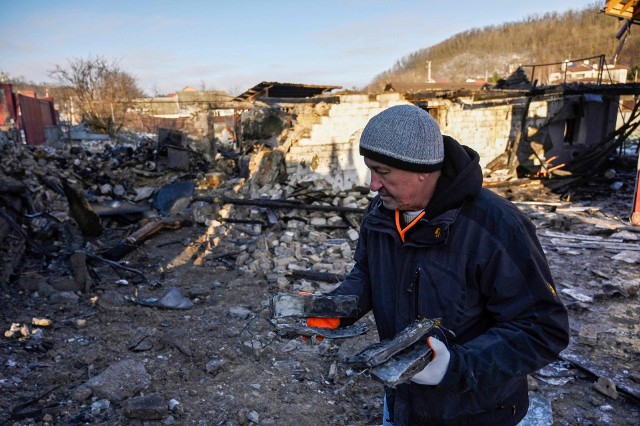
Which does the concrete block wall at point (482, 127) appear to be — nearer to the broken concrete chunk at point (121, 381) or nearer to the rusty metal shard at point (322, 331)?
the broken concrete chunk at point (121, 381)

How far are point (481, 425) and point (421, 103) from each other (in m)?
12.2

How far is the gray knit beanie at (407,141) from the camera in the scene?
1491 millimetres

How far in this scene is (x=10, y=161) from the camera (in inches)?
428

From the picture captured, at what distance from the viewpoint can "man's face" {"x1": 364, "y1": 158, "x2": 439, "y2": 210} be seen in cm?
155

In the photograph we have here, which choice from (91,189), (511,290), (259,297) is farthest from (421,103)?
(511,290)

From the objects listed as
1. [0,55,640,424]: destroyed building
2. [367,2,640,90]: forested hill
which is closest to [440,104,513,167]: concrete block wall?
[0,55,640,424]: destroyed building

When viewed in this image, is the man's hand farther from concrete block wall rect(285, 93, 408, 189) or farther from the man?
concrete block wall rect(285, 93, 408, 189)

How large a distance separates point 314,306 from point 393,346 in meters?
0.54

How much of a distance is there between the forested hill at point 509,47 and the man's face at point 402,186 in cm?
5231

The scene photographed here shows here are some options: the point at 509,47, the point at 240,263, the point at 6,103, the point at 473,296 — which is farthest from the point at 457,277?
the point at 509,47

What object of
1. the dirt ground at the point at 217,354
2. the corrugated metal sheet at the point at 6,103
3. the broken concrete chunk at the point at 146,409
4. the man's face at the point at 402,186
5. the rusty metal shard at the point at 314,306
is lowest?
the dirt ground at the point at 217,354

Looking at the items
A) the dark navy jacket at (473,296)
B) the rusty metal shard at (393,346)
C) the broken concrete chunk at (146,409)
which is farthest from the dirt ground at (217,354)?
the rusty metal shard at (393,346)

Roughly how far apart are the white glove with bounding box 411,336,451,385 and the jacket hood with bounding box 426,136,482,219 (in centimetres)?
45

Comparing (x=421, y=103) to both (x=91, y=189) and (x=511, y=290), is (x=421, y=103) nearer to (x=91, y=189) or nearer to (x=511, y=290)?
(x=91, y=189)
